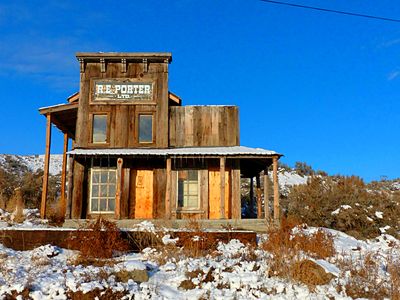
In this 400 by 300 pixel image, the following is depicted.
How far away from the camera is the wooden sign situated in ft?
63.0

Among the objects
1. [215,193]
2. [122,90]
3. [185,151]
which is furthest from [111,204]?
[122,90]

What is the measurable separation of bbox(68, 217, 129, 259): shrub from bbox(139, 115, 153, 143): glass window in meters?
7.20

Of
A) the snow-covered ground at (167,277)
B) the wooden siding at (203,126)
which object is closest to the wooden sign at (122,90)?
the wooden siding at (203,126)

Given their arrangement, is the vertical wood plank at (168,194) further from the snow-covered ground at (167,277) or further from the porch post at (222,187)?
the snow-covered ground at (167,277)

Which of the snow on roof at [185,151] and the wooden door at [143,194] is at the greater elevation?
the snow on roof at [185,151]

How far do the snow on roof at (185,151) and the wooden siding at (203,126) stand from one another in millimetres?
717

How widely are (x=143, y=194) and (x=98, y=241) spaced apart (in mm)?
7359

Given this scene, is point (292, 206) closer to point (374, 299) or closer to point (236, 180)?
point (236, 180)

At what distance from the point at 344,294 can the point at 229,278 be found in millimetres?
2337

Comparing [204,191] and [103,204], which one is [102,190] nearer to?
[103,204]

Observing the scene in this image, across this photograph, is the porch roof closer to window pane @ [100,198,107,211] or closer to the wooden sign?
window pane @ [100,198,107,211]

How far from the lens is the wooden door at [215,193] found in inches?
709

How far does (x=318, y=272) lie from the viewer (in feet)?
30.0

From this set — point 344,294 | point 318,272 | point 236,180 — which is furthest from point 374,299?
point 236,180
